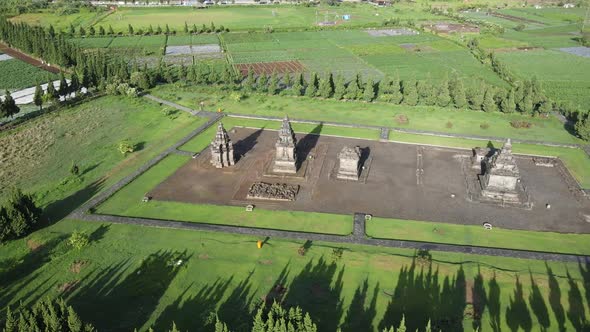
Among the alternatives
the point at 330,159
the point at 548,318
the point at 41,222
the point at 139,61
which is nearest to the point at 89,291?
the point at 41,222

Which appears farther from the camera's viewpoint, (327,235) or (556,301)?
(327,235)

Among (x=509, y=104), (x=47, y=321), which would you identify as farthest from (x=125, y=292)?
(x=509, y=104)

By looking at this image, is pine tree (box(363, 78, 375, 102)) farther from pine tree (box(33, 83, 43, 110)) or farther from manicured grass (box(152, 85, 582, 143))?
pine tree (box(33, 83, 43, 110))

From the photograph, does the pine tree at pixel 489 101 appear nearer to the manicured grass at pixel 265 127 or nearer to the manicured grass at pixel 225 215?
the manicured grass at pixel 265 127

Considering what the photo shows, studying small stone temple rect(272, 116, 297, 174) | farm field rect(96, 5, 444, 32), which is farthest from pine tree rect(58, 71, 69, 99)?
farm field rect(96, 5, 444, 32)

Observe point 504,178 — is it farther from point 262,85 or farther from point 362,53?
point 362,53

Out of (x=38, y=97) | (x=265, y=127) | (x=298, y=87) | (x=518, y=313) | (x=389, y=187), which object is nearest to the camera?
(x=518, y=313)
